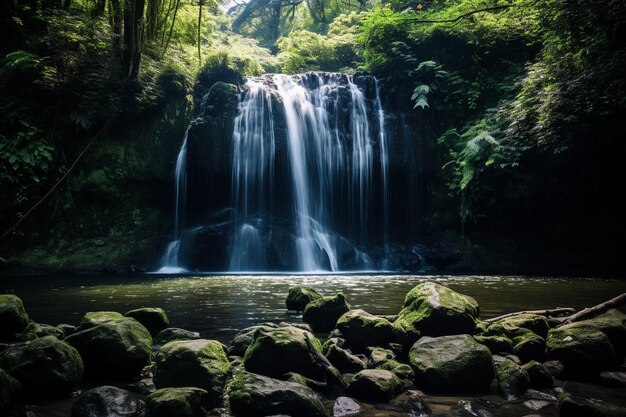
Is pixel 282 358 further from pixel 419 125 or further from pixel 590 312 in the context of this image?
pixel 419 125

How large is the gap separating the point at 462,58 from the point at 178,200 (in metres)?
14.3

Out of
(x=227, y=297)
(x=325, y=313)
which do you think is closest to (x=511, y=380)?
(x=325, y=313)

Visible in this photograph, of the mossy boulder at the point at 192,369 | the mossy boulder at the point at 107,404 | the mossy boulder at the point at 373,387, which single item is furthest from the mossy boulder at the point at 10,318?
the mossy boulder at the point at 373,387

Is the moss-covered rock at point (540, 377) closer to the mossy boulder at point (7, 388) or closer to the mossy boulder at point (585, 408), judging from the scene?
the mossy boulder at point (585, 408)

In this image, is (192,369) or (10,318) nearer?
(192,369)

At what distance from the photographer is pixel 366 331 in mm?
4398

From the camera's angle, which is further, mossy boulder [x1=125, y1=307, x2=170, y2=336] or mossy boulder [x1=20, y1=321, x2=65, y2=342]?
mossy boulder [x1=125, y1=307, x2=170, y2=336]

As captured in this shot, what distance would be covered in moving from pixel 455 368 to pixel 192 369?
2.20 meters

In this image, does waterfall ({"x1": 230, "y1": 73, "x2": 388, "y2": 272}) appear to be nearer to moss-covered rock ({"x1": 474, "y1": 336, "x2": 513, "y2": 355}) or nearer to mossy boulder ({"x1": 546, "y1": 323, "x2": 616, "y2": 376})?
moss-covered rock ({"x1": 474, "y1": 336, "x2": 513, "y2": 355})

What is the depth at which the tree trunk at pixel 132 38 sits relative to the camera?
14461mm

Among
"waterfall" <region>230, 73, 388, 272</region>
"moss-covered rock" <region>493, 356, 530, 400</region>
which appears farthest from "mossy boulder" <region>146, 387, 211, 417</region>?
"waterfall" <region>230, 73, 388, 272</region>

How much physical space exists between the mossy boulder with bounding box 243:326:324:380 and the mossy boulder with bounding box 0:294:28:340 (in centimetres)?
318

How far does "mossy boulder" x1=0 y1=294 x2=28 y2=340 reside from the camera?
4.77 metres

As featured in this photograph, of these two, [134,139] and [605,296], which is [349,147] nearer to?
[134,139]
